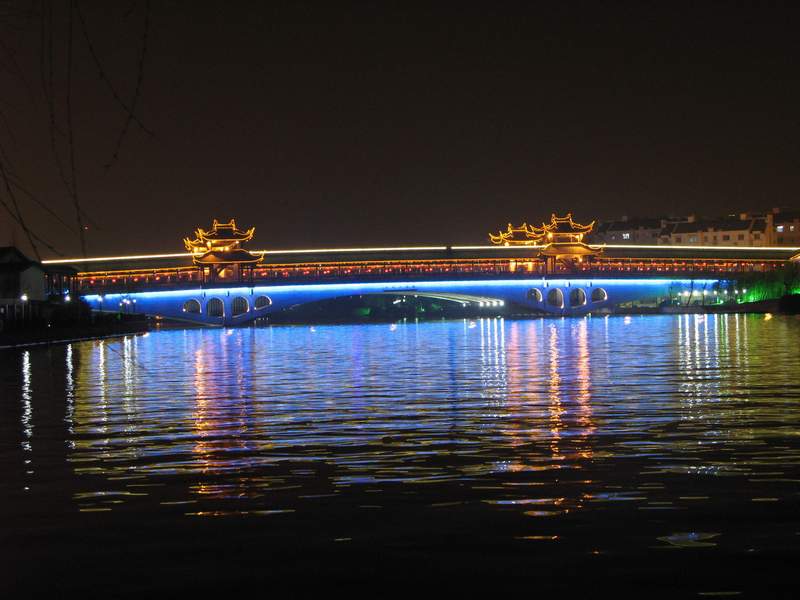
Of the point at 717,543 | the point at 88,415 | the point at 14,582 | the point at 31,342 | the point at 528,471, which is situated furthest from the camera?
the point at 31,342

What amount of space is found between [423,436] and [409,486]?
6.38 metres

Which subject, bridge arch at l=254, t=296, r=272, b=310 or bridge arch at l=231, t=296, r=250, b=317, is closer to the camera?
bridge arch at l=231, t=296, r=250, b=317

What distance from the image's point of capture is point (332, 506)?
16.0 m

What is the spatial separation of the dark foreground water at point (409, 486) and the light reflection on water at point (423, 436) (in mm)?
69

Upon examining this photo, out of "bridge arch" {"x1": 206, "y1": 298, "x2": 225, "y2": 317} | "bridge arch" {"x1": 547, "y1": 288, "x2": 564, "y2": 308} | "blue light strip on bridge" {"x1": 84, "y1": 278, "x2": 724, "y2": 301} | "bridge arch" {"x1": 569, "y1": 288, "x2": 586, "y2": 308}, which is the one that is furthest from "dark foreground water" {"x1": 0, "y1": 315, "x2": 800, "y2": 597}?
"bridge arch" {"x1": 569, "y1": 288, "x2": 586, "y2": 308}

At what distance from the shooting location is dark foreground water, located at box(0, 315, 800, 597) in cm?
1255

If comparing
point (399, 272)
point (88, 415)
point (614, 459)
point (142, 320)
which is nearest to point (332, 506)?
point (614, 459)

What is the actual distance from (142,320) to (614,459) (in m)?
109

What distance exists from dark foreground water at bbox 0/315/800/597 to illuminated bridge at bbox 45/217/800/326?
115587 millimetres

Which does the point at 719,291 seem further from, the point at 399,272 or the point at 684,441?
the point at 684,441

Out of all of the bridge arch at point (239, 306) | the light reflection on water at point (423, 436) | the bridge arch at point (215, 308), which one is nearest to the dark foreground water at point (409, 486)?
the light reflection on water at point (423, 436)

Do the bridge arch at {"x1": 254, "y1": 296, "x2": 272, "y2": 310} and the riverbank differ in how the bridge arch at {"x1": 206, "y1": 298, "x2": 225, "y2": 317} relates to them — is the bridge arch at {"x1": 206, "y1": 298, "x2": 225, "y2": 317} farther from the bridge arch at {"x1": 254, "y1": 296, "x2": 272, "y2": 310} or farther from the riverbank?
the riverbank

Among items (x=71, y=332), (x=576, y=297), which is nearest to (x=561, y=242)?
(x=576, y=297)

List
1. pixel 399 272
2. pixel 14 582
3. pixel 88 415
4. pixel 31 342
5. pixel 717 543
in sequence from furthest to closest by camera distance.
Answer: pixel 399 272 → pixel 31 342 → pixel 88 415 → pixel 717 543 → pixel 14 582
